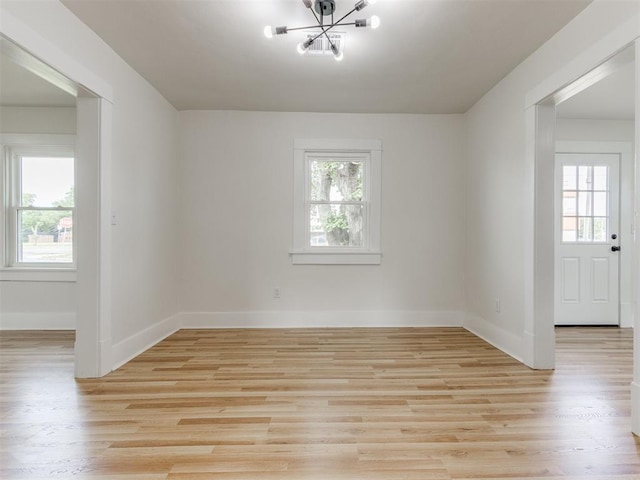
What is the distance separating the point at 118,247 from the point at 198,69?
5.67ft

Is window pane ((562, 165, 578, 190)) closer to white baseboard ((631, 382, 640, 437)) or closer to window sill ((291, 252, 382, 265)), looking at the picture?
window sill ((291, 252, 382, 265))

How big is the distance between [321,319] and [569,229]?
3360mm

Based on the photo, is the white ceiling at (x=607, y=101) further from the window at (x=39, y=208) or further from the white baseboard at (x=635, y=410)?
the window at (x=39, y=208)

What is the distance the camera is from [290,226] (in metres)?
4.50

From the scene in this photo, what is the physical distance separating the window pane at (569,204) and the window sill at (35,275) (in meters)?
6.15

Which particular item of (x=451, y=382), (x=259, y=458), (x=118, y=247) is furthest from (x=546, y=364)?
(x=118, y=247)

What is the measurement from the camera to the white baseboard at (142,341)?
10.1 ft

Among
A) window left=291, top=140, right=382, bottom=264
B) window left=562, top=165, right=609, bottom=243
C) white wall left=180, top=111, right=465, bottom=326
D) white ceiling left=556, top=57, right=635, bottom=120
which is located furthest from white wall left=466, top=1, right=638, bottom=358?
window left=562, top=165, right=609, bottom=243

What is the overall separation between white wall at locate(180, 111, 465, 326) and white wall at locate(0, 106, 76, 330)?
141cm

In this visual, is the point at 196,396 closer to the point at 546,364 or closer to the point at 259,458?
the point at 259,458

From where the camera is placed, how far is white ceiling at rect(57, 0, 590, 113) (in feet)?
7.98

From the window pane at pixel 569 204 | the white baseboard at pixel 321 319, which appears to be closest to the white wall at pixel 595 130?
the window pane at pixel 569 204

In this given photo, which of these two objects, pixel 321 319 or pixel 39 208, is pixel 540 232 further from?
A: pixel 39 208

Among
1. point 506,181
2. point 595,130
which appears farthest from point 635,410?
point 595,130
